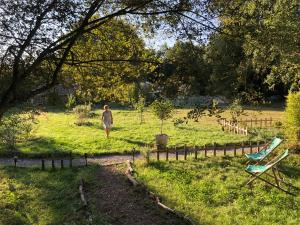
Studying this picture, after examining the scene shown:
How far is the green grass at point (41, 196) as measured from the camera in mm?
9367

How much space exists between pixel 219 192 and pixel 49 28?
236 inches

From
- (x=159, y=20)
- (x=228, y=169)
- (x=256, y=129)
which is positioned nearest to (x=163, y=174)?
(x=228, y=169)

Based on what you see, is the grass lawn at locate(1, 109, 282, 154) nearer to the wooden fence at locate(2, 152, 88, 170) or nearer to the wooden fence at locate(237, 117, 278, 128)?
the wooden fence at locate(2, 152, 88, 170)

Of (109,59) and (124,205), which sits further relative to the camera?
(124,205)

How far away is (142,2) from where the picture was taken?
8328 mm

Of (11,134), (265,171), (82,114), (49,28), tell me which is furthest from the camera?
(82,114)

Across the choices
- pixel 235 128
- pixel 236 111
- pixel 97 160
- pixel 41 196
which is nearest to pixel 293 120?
pixel 235 128

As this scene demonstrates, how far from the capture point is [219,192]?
11.1 meters

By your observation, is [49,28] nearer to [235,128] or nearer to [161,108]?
[161,108]

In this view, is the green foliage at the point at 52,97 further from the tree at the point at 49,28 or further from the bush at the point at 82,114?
the bush at the point at 82,114

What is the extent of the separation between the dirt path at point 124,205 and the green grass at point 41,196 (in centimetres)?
35

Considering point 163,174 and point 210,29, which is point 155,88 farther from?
point 163,174

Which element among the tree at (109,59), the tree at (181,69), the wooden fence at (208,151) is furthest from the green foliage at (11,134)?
the tree at (181,69)

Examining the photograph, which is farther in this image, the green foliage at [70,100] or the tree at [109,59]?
the green foliage at [70,100]
